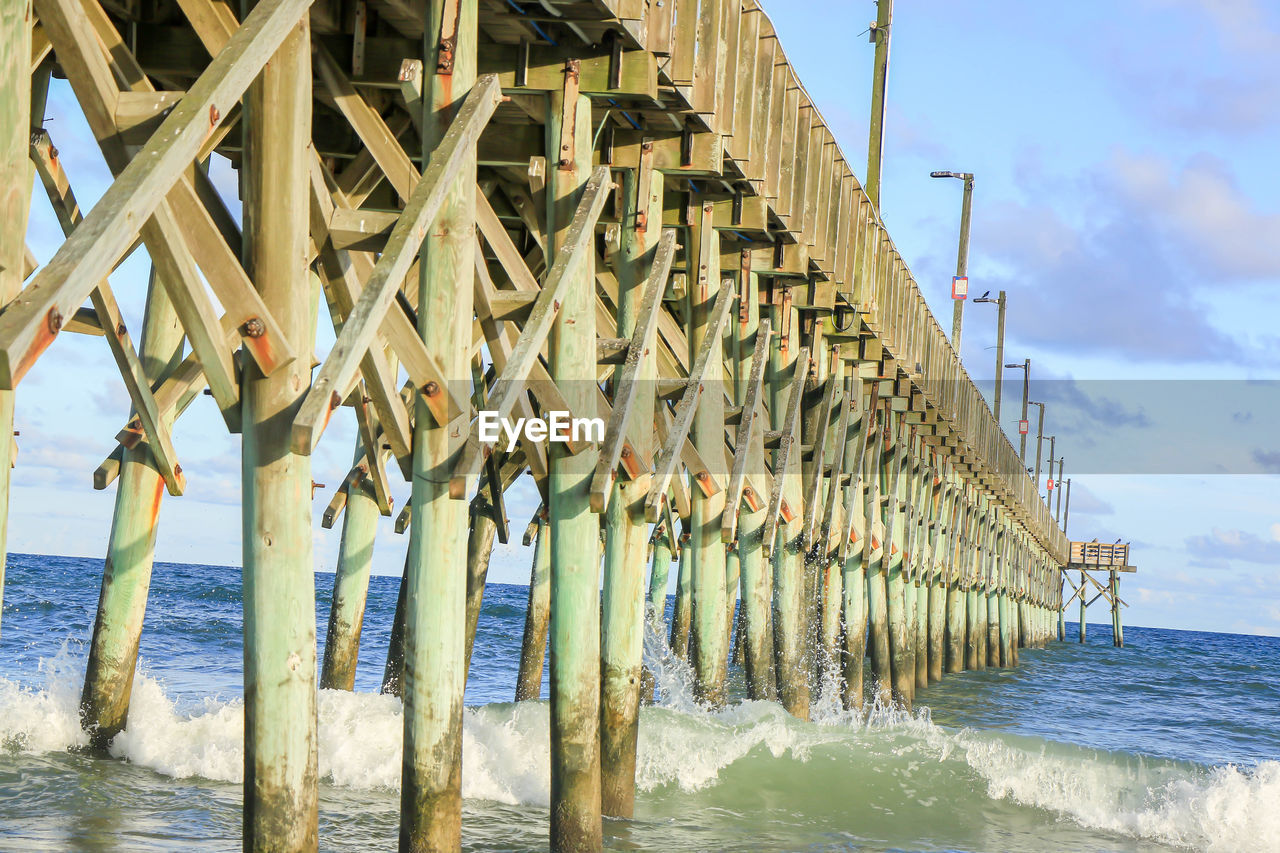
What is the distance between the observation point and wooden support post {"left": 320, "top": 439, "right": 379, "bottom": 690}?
10070 millimetres

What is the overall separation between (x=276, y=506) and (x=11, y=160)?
1.40 metres

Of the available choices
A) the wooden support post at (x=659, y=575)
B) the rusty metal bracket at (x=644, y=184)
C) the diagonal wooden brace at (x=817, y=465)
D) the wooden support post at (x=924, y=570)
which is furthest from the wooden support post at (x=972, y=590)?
the rusty metal bracket at (x=644, y=184)

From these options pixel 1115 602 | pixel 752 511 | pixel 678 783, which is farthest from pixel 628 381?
pixel 1115 602

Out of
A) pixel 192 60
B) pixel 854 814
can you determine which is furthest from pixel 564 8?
pixel 854 814

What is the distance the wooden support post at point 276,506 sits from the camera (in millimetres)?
4754

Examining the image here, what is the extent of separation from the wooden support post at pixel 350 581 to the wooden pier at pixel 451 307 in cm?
3

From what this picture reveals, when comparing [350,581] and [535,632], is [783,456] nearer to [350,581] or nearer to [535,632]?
[350,581]

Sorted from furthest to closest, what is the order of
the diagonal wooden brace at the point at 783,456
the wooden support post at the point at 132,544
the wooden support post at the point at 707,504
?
the diagonal wooden brace at the point at 783,456
the wooden support post at the point at 707,504
the wooden support post at the point at 132,544

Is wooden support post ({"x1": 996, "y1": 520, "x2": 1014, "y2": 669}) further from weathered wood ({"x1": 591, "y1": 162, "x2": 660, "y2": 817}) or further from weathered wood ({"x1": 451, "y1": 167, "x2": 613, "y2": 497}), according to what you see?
weathered wood ({"x1": 451, "y1": 167, "x2": 613, "y2": 497})

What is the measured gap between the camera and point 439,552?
5637 millimetres

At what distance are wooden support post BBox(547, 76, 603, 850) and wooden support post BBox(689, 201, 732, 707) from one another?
216 cm

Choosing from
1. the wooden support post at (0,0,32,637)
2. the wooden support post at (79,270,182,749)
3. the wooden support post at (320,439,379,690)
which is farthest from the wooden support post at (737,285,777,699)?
the wooden support post at (0,0,32,637)
